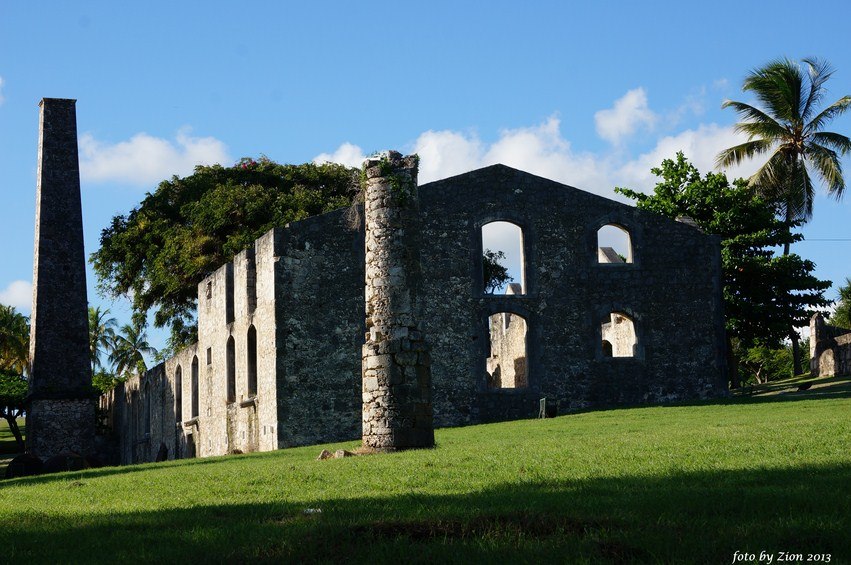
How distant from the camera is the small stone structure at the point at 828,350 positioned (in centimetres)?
3619

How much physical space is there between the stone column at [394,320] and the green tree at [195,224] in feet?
65.2

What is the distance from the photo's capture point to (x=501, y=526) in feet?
23.9

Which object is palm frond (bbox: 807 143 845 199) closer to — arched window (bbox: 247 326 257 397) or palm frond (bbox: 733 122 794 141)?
palm frond (bbox: 733 122 794 141)

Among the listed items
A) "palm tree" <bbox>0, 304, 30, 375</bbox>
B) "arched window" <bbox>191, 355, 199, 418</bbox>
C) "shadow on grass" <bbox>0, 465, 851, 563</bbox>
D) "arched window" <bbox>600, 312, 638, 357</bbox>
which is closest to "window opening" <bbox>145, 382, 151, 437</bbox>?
"arched window" <bbox>191, 355, 199, 418</bbox>

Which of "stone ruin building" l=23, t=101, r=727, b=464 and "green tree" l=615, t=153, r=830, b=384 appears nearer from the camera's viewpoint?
"stone ruin building" l=23, t=101, r=727, b=464

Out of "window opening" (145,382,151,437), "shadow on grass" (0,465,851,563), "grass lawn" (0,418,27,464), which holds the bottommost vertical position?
"grass lawn" (0,418,27,464)

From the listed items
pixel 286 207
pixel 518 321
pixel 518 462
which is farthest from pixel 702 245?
pixel 518 462

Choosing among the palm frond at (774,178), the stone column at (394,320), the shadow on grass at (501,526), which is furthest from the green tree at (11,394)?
the shadow on grass at (501,526)

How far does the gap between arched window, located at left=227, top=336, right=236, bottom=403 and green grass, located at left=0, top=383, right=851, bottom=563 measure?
15.2 metres

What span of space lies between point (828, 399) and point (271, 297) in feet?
42.7

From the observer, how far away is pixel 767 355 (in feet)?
196

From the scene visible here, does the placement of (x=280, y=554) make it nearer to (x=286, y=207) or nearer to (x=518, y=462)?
(x=518, y=462)

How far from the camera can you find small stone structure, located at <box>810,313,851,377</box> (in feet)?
119

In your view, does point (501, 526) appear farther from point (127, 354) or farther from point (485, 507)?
point (127, 354)
